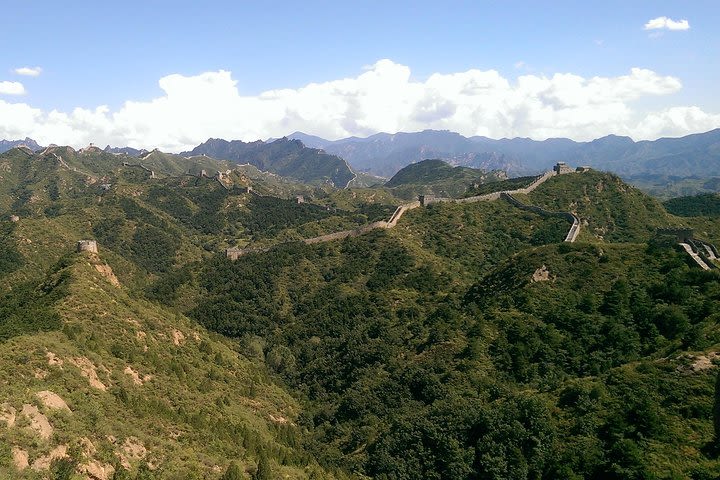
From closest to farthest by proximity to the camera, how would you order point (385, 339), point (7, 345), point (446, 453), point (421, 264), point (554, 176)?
point (7, 345) → point (446, 453) → point (385, 339) → point (421, 264) → point (554, 176)

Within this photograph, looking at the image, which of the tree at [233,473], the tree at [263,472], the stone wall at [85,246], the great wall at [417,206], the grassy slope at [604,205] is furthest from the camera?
the great wall at [417,206]

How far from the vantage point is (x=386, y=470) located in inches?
1654

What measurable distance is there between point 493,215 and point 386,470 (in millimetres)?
65733

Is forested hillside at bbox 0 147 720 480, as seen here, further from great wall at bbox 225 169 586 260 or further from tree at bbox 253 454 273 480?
great wall at bbox 225 169 586 260

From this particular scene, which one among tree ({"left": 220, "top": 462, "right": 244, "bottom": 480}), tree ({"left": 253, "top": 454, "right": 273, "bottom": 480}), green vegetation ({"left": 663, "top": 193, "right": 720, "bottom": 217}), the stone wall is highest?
the stone wall

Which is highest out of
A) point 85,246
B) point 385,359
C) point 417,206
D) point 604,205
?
point 417,206

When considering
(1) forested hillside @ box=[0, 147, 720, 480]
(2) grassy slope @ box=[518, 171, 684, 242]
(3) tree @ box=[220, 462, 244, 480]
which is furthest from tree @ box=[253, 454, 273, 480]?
(2) grassy slope @ box=[518, 171, 684, 242]

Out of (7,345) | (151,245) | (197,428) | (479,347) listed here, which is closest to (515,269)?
(479,347)

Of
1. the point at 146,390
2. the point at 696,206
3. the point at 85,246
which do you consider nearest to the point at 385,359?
the point at 146,390

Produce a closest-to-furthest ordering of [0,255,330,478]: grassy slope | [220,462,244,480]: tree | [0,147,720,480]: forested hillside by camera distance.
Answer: [0,255,330,478]: grassy slope → [220,462,244,480]: tree → [0,147,720,480]: forested hillside

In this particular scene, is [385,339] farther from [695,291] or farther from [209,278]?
[209,278]

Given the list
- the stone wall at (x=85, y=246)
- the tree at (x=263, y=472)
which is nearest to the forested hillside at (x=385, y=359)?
the tree at (x=263, y=472)

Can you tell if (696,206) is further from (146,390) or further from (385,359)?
(146,390)

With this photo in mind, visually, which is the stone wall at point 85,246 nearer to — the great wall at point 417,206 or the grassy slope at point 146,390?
the grassy slope at point 146,390
